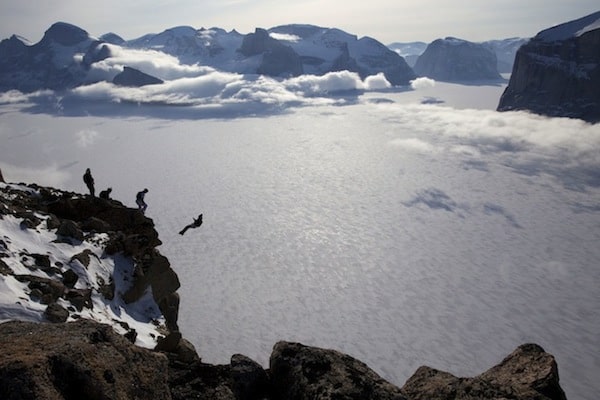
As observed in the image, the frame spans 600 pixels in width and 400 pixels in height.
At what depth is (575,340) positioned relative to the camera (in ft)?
137

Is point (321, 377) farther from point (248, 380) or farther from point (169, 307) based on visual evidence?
point (169, 307)

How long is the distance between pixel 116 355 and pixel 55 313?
6.26 m

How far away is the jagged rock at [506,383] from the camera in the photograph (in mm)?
7754

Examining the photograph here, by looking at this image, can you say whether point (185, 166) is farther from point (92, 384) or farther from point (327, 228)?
point (92, 384)

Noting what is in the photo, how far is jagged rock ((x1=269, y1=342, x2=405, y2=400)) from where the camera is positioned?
7270mm

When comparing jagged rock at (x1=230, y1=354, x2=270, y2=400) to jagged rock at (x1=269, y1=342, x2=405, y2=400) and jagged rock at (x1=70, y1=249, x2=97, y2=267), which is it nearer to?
jagged rock at (x1=269, y1=342, x2=405, y2=400)

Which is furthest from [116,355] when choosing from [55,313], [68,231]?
[68,231]

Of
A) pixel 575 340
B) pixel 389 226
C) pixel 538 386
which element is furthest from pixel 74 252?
pixel 389 226

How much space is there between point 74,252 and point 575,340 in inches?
1962

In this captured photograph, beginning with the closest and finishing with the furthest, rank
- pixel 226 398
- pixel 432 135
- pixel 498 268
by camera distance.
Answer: pixel 226 398
pixel 498 268
pixel 432 135

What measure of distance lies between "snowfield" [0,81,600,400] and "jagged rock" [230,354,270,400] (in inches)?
501

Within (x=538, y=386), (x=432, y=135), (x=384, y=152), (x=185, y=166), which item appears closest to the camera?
(x=538, y=386)

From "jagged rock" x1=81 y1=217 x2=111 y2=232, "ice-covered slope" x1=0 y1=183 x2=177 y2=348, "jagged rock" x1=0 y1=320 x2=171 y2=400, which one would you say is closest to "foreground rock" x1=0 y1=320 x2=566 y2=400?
"jagged rock" x1=0 y1=320 x2=171 y2=400

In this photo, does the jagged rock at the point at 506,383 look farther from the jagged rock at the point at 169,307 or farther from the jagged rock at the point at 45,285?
the jagged rock at the point at 169,307
